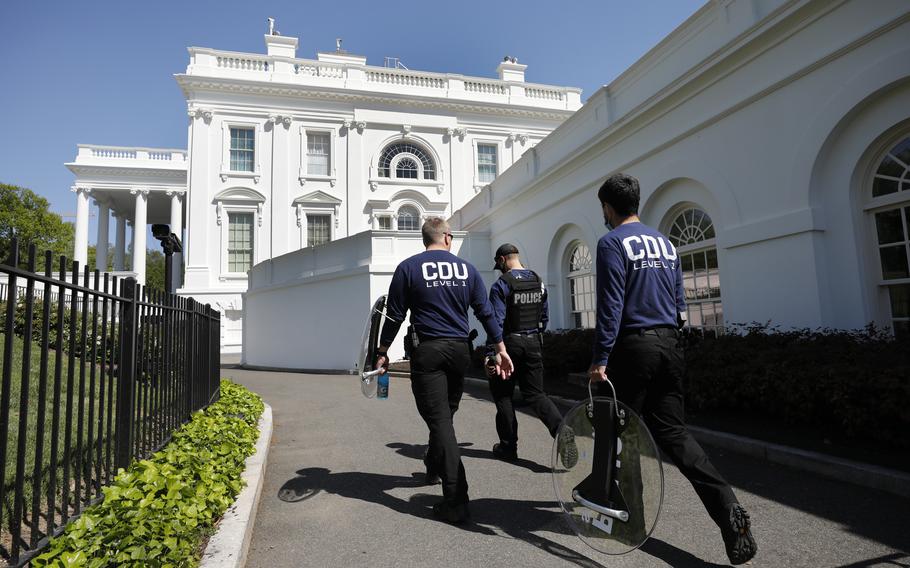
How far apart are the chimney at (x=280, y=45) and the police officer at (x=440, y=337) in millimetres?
26006

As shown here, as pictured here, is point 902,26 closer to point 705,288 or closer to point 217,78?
point 705,288

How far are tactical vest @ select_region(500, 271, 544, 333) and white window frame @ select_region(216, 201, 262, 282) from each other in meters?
20.5

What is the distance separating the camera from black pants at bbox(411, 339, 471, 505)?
358 cm

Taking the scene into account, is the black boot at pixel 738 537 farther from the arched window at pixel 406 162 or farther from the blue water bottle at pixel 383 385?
the arched window at pixel 406 162

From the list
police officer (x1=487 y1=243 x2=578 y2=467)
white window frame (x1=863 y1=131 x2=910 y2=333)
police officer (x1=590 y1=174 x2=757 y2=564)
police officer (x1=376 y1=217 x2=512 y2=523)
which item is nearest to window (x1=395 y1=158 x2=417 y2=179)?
white window frame (x1=863 y1=131 x2=910 y2=333)

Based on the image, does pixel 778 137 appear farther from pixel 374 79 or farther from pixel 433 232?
pixel 374 79

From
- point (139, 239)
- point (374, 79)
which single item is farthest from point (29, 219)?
point (374, 79)

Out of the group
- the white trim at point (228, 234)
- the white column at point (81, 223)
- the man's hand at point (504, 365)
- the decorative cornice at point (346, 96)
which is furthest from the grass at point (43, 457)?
the white column at point (81, 223)

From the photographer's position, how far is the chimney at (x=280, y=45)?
85.0 feet

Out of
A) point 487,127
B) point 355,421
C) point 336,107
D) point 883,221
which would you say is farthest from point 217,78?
point 883,221

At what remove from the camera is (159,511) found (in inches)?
113

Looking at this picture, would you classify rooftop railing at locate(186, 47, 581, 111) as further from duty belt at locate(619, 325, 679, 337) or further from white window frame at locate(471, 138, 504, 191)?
duty belt at locate(619, 325, 679, 337)

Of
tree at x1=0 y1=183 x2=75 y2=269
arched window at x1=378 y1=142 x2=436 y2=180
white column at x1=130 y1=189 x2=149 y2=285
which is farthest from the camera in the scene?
tree at x1=0 y1=183 x2=75 y2=269

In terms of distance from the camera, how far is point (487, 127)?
27.7 metres
